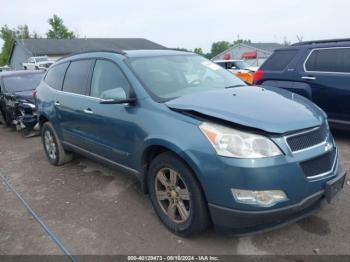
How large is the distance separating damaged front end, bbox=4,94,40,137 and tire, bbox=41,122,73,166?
2155 millimetres

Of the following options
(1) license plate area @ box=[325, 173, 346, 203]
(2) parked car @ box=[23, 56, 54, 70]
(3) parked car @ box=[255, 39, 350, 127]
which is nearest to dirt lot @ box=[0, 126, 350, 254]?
(1) license plate area @ box=[325, 173, 346, 203]

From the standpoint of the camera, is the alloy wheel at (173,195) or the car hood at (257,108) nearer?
the car hood at (257,108)

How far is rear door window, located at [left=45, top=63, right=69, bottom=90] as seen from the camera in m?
5.44

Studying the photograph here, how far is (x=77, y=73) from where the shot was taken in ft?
16.3

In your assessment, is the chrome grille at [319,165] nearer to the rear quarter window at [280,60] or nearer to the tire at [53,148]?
the rear quarter window at [280,60]

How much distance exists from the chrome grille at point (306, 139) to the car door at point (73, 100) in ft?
8.95

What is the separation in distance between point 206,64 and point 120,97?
142 centimetres

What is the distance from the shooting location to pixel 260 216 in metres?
2.78

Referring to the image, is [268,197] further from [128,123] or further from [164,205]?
[128,123]

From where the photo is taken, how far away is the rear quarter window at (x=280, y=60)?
21.8 ft

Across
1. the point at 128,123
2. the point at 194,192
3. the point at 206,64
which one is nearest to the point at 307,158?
the point at 194,192

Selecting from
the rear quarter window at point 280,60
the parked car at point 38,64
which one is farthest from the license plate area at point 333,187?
the parked car at point 38,64

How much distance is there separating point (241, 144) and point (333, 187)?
93 centimetres

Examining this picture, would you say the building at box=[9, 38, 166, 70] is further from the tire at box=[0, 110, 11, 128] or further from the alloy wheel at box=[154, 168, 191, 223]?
the alloy wheel at box=[154, 168, 191, 223]
